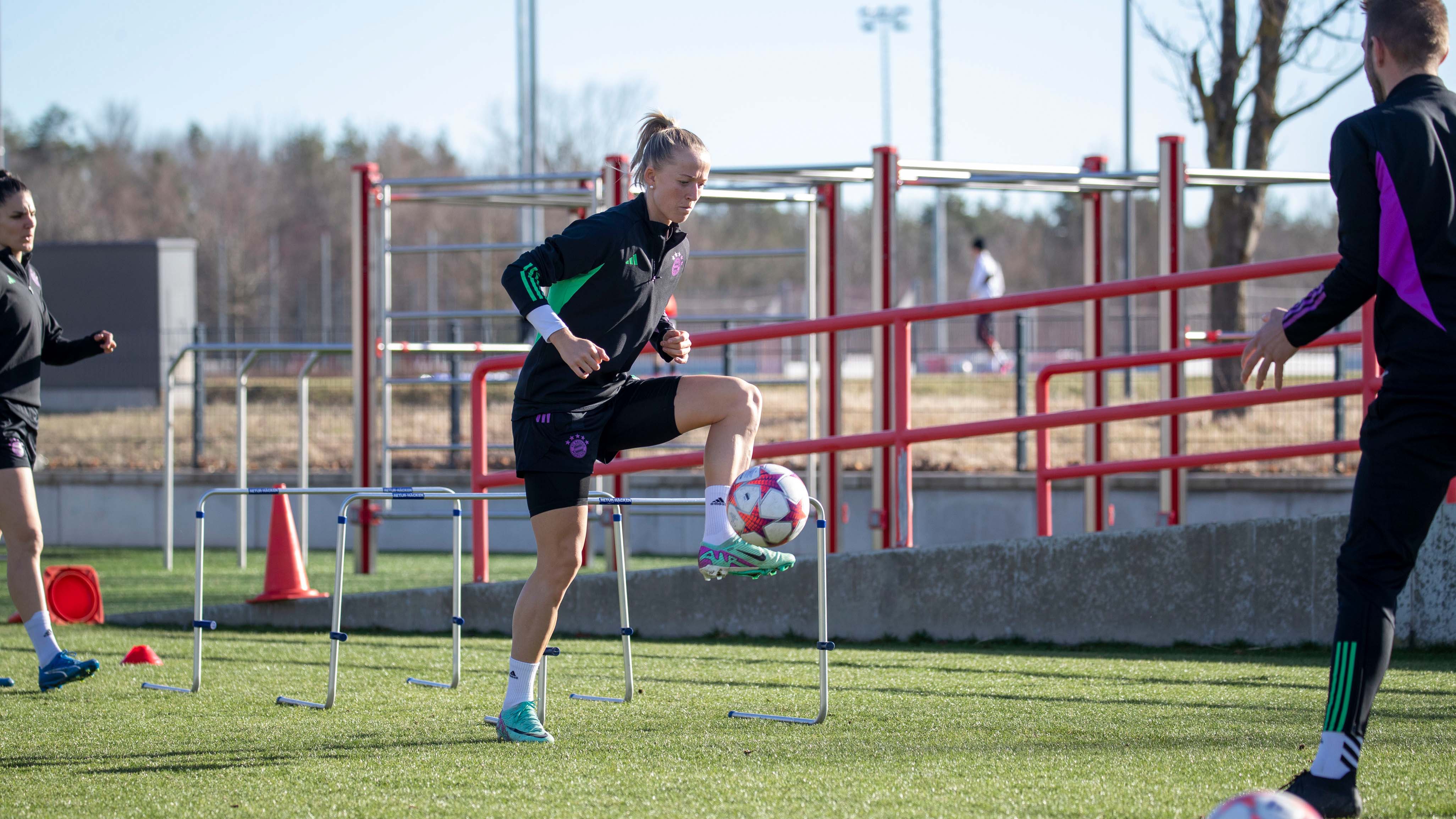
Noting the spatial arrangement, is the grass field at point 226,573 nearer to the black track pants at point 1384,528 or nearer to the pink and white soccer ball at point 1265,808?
the black track pants at point 1384,528

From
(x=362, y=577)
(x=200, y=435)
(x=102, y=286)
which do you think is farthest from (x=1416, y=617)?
(x=102, y=286)

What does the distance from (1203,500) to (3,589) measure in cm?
869

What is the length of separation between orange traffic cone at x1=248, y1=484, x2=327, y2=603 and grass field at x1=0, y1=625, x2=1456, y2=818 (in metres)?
1.20

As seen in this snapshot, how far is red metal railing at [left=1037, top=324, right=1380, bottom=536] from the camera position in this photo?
235 inches

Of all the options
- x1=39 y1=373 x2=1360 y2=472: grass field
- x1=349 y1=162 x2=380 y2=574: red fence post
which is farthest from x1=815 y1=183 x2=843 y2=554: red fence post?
x1=39 y1=373 x2=1360 y2=472: grass field

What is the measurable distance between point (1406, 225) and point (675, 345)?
6.82 feet

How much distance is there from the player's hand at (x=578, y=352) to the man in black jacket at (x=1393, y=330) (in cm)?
180

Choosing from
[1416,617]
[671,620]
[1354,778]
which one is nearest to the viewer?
[1354,778]

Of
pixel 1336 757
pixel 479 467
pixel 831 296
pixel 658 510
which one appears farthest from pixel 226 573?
pixel 1336 757

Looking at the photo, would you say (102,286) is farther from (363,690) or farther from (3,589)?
(363,690)

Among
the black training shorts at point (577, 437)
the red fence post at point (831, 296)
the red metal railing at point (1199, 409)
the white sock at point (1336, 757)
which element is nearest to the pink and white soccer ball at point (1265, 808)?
the white sock at point (1336, 757)

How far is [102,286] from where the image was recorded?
69.8ft

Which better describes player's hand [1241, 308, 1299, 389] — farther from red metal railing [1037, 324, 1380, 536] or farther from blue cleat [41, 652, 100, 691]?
blue cleat [41, 652, 100, 691]

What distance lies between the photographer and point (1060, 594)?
19.8ft
